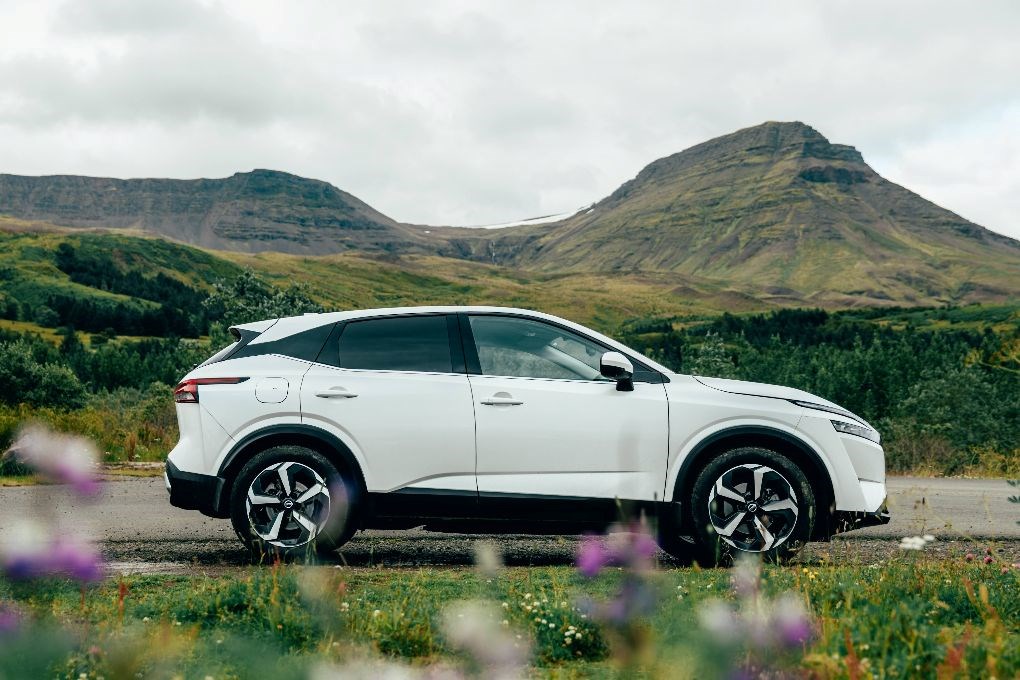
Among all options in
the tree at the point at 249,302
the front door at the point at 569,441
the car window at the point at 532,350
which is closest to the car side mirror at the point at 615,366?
the front door at the point at 569,441

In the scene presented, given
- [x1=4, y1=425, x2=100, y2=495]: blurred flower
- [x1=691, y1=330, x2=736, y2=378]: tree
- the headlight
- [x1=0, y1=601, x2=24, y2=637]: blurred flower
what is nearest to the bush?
[x1=0, y1=601, x2=24, y2=637]: blurred flower

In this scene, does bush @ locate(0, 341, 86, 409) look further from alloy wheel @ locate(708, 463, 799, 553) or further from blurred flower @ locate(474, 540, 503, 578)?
alloy wheel @ locate(708, 463, 799, 553)

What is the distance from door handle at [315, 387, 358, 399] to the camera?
6.36 metres

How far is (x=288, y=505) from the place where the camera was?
6.27 m

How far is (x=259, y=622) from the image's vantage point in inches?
172

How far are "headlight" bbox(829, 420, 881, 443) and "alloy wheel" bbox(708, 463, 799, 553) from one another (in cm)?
58

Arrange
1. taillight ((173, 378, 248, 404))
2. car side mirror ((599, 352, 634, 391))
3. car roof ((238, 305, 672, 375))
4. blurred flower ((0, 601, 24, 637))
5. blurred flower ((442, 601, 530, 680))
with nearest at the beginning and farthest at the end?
blurred flower ((442, 601, 530, 680)) → blurred flower ((0, 601, 24, 637)) → car side mirror ((599, 352, 634, 391)) → taillight ((173, 378, 248, 404)) → car roof ((238, 305, 672, 375))

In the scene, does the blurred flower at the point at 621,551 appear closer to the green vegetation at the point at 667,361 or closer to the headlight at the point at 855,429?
the headlight at the point at 855,429

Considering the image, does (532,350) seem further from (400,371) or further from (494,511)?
(494,511)

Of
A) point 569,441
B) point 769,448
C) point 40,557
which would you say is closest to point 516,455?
point 569,441

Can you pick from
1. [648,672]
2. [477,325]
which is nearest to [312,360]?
[477,325]

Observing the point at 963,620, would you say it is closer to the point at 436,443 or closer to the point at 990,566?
the point at 990,566

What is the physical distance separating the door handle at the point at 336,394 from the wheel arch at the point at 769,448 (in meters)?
2.23

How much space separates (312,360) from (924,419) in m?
55.4
